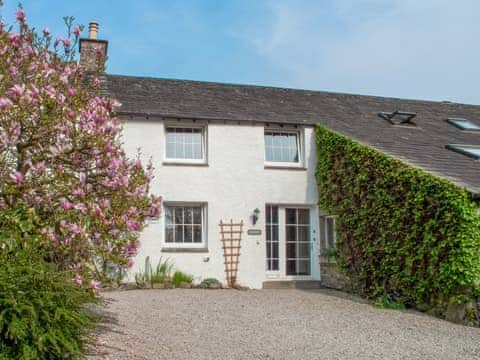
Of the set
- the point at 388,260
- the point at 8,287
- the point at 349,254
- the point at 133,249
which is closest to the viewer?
the point at 8,287

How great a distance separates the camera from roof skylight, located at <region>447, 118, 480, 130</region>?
1698cm

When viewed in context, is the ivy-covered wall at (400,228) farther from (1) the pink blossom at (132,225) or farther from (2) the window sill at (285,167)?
(1) the pink blossom at (132,225)

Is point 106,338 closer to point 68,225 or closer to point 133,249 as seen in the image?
point 133,249

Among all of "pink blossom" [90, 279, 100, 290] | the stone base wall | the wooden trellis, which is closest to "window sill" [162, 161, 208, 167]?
A: the wooden trellis

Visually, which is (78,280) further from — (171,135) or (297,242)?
(297,242)

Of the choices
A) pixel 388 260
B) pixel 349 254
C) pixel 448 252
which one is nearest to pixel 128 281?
pixel 349 254

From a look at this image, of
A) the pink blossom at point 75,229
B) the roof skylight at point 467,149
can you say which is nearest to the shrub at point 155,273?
the pink blossom at point 75,229

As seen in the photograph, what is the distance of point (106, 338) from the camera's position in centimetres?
666

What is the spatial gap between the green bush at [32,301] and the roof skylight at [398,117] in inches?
534

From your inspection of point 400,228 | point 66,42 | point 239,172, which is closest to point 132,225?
point 66,42

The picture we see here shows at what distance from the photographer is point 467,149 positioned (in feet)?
42.9

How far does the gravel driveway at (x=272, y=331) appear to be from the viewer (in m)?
6.38

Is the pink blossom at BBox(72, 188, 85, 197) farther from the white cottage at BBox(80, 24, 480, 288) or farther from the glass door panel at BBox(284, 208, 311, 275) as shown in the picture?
the glass door panel at BBox(284, 208, 311, 275)

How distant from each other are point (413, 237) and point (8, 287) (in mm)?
7733
